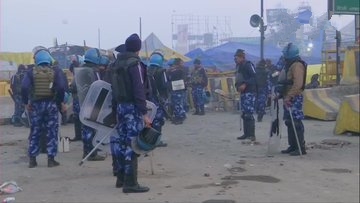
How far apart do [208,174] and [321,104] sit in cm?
793

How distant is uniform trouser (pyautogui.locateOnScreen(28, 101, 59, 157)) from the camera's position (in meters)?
7.93

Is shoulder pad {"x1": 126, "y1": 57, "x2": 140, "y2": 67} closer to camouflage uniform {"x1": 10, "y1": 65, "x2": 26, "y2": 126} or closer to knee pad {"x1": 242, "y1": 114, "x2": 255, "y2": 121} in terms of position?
knee pad {"x1": 242, "y1": 114, "x2": 255, "y2": 121}

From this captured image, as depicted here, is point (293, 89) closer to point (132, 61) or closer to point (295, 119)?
point (295, 119)

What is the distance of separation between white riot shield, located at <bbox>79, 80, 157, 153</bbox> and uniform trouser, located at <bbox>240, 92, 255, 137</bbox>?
379 centimetres

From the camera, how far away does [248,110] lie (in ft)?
35.0

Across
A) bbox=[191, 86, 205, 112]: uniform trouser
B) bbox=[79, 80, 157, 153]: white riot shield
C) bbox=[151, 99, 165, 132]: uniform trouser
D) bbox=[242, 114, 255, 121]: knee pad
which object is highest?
bbox=[79, 80, 157, 153]: white riot shield

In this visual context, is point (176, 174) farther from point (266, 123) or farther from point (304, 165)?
point (266, 123)

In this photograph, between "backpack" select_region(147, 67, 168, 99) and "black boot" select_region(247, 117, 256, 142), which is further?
"black boot" select_region(247, 117, 256, 142)

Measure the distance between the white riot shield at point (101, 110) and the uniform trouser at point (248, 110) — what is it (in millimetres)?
3792

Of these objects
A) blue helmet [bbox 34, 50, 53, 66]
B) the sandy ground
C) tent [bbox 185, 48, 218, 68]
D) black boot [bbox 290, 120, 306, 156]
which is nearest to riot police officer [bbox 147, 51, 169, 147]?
the sandy ground

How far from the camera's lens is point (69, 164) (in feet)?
28.0

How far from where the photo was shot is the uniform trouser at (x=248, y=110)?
34.6 ft

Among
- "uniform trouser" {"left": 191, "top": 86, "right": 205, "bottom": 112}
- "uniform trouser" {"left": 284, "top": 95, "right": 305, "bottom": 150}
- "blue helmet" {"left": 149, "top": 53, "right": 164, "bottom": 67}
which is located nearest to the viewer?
"uniform trouser" {"left": 284, "top": 95, "right": 305, "bottom": 150}

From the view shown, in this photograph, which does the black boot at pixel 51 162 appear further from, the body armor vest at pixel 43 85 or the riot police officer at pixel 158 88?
the riot police officer at pixel 158 88
